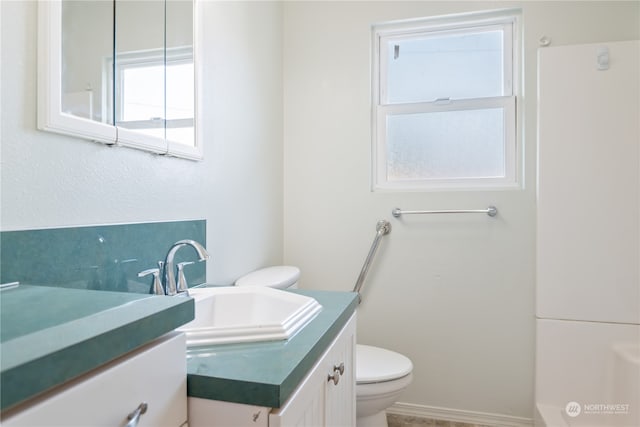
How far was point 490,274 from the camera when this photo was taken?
76.7 inches

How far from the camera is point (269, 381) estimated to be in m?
0.66

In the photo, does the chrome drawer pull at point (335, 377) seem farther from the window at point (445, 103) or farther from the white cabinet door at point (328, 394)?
the window at point (445, 103)

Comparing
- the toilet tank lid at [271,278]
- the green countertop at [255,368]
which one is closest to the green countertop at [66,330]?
the green countertop at [255,368]

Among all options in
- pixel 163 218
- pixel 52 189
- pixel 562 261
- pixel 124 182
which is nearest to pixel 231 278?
pixel 163 218

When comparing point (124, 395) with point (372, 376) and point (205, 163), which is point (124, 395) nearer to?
point (205, 163)

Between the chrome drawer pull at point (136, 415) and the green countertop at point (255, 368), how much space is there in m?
0.11

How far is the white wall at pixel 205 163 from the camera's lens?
31.3 inches

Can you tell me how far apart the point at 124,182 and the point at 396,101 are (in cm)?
154

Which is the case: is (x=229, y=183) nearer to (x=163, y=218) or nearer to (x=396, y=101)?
(x=163, y=218)

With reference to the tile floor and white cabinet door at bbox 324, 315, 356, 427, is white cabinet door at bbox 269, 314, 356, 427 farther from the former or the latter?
the tile floor

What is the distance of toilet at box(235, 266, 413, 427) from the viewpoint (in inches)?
60.9

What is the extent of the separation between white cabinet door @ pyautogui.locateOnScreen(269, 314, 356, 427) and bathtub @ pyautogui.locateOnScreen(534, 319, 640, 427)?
107 cm

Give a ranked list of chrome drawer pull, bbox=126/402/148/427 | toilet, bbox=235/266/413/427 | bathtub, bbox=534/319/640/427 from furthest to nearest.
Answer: bathtub, bbox=534/319/640/427 → toilet, bbox=235/266/413/427 → chrome drawer pull, bbox=126/402/148/427

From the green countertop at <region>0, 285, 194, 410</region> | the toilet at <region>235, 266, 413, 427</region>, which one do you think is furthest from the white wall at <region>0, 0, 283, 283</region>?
the green countertop at <region>0, 285, 194, 410</region>
